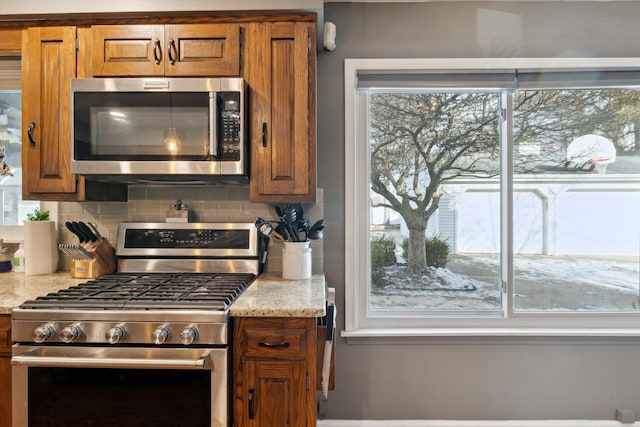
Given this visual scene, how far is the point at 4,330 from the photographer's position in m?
1.40

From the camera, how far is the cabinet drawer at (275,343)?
133cm

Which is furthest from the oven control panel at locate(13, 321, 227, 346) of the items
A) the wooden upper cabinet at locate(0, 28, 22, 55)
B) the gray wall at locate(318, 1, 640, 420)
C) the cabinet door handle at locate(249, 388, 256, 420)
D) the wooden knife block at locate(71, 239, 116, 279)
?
the wooden upper cabinet at locate(0, 28, 22, 55)

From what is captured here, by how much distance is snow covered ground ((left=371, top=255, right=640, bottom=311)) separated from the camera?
7.04 feet

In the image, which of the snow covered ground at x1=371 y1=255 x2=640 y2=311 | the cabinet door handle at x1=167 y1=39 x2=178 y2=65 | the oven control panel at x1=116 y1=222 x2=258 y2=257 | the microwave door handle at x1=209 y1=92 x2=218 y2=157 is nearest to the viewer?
the microwave door handle at x1=209 y1=92 x2=218 y2=157

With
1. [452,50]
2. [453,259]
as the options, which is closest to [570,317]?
[453,259]

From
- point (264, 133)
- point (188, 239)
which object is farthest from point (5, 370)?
point (264, 133)

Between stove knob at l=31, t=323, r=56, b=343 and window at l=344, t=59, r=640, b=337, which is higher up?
Result: window at l=344, t=59, r=640, b=337

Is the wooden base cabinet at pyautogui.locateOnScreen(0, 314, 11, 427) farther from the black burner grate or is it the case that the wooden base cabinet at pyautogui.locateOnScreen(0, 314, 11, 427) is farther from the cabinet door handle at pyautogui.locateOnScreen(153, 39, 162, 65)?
the cabinet door handle at pyautogui.locateOnScreen(153, 39, 162, 65)

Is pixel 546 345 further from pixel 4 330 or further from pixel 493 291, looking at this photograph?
pixel 4 330

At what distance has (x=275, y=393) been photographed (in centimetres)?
133

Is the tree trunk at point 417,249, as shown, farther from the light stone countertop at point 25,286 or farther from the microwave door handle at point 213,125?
the light stone countertop at point 25,286

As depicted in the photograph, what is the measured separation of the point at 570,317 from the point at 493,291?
1.46ft

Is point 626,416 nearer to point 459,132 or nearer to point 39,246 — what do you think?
point 459,132

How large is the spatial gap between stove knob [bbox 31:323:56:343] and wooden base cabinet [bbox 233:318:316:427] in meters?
0.64
